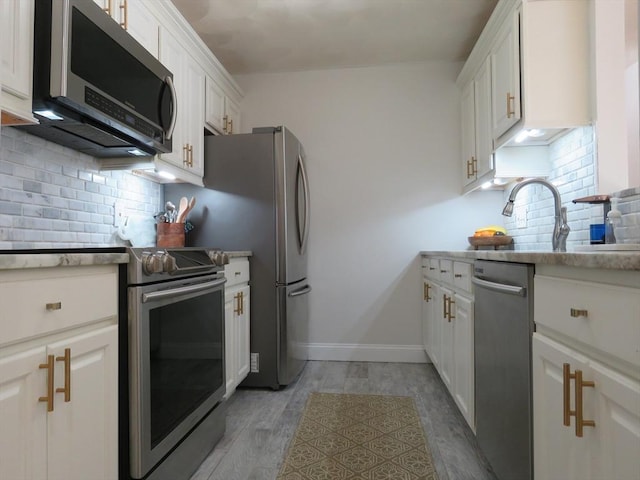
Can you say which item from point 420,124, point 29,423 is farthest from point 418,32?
point 29,423

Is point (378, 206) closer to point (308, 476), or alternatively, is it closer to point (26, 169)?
point (308, 476)

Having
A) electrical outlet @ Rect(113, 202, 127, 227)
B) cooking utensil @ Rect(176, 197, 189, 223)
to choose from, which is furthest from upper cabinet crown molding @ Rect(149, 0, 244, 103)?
electrical outlet @ Rect(113, 202, 127, 227)

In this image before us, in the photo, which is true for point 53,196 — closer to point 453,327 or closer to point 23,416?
point 23,416

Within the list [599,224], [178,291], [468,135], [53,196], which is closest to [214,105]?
[53,196]

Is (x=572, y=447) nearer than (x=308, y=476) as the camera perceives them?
Yes

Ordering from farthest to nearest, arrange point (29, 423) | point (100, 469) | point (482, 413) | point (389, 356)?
point (389, 356) → point (482, 413) → point (100, 469) → point (29, 423)

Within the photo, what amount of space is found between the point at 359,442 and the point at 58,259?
1.57m

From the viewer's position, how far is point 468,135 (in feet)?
9.88

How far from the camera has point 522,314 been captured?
3.98 feet

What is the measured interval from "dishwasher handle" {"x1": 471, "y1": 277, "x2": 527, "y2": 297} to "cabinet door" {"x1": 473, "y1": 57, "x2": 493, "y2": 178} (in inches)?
45.9

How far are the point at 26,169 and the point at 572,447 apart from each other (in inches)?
83.7

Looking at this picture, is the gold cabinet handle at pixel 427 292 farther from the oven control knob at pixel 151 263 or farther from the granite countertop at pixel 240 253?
the oven control knob at pixel 151 263

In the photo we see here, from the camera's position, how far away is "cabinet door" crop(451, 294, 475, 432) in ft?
5.70

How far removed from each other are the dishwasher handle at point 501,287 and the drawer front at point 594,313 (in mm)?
74
